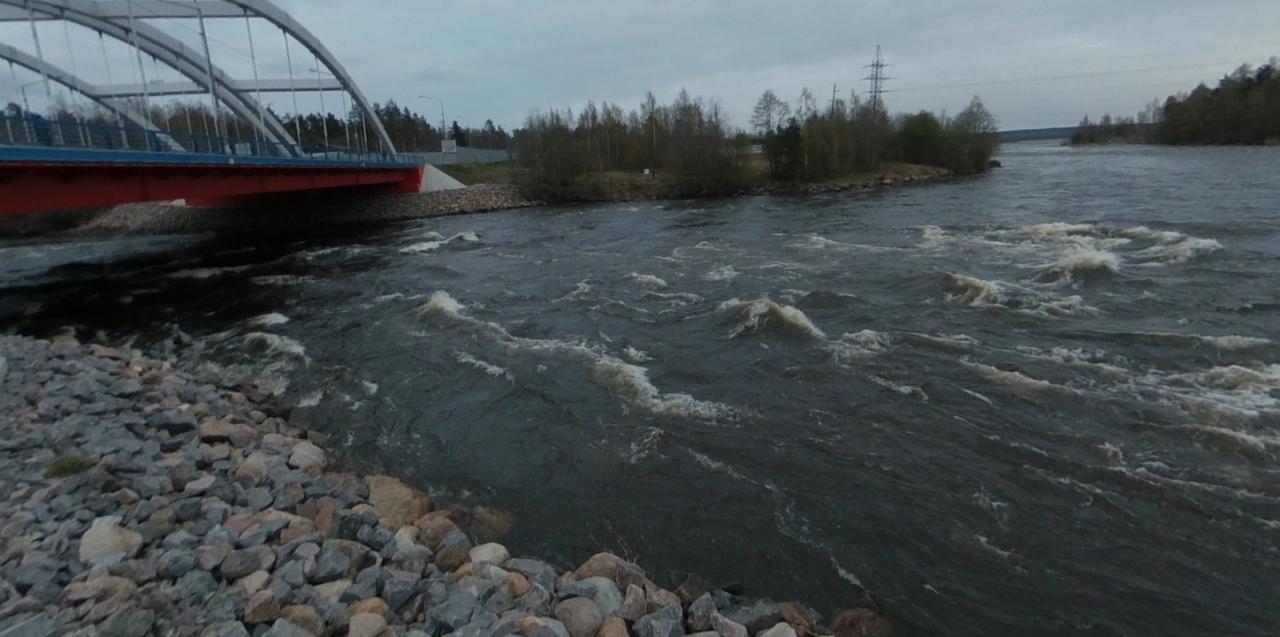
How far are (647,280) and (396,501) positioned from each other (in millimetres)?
14569

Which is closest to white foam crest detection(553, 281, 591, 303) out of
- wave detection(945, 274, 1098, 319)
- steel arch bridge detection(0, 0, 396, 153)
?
wave detection(945, 274, 1098, 319)

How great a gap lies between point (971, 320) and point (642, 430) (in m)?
8.86

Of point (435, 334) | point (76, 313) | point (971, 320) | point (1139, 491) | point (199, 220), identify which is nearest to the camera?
point (1139, 491)

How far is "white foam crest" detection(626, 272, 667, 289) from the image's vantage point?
2127 cm

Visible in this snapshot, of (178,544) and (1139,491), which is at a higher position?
(178,544)

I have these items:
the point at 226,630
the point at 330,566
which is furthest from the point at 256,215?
the point at 226,630

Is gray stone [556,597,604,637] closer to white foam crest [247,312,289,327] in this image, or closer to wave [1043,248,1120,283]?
white foam crest [247,312,289,327]

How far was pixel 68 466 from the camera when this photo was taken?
25.0ft

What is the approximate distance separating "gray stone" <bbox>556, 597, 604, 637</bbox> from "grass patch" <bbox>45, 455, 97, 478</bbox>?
5.93m

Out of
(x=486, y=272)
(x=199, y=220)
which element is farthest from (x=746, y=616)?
(x=199, y=220)

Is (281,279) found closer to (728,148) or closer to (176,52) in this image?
(176,52)

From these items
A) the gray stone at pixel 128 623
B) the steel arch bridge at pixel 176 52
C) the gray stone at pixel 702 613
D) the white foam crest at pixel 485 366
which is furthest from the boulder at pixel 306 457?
the steel arch bridge at pixel 176 52

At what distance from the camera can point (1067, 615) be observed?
6438 mm

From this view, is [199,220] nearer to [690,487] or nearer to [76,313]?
[76,313]
